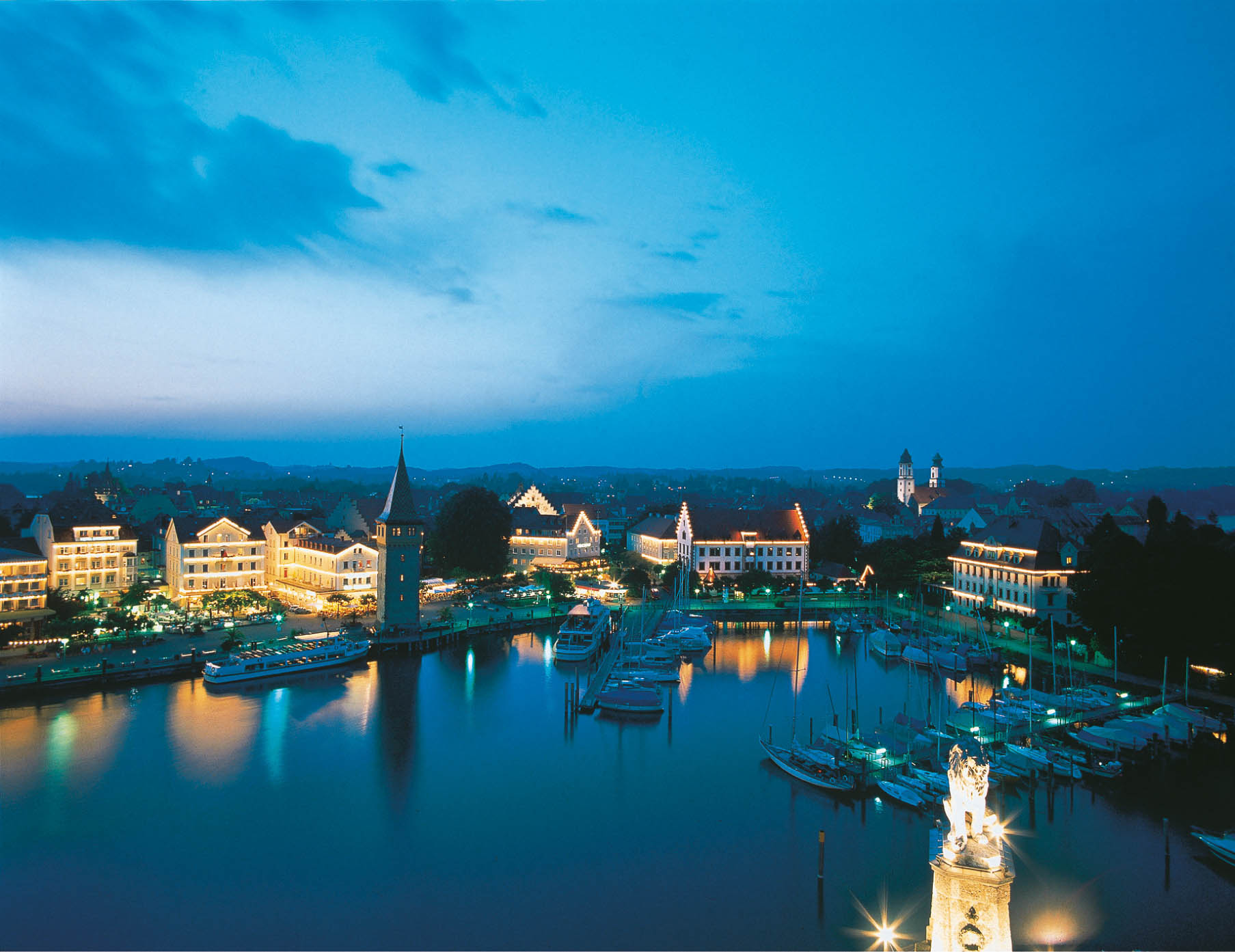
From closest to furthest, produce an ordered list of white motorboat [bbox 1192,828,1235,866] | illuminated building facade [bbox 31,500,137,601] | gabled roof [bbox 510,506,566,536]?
white motorboat [bbox 1192,828,1235,866] → illuminated building facade [bbox 31,500,137,601] → gabled roof [bbox 510,506,566,536]

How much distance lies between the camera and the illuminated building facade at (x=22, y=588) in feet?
99.1

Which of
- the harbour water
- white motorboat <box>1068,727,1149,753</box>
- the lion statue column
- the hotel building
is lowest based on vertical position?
the harbour water

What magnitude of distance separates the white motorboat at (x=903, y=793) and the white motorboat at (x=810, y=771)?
29.8 inches

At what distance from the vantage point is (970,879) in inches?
205

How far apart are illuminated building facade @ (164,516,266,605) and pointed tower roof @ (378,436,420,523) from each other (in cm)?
1004

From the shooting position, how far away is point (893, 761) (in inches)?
746

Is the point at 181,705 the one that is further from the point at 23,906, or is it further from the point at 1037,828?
the point at 1037,828

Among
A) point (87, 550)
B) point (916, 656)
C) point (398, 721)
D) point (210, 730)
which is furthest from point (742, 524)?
point (87, 550)

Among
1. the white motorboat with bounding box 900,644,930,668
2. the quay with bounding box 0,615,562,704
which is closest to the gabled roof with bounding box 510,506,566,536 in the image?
the quay with bounding box 0,615,562,704

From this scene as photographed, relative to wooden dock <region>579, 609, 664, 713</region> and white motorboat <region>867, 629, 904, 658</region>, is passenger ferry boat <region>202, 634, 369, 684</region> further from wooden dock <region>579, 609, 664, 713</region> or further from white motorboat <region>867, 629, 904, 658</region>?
white motorboat <region>867, 629, 904, 658</region>

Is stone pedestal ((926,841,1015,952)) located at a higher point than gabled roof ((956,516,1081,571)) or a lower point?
lower

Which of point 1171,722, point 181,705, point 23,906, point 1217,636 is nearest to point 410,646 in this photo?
point 181,705

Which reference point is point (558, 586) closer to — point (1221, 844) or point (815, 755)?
point (815, 755)

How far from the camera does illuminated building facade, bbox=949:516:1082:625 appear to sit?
3378 cm
